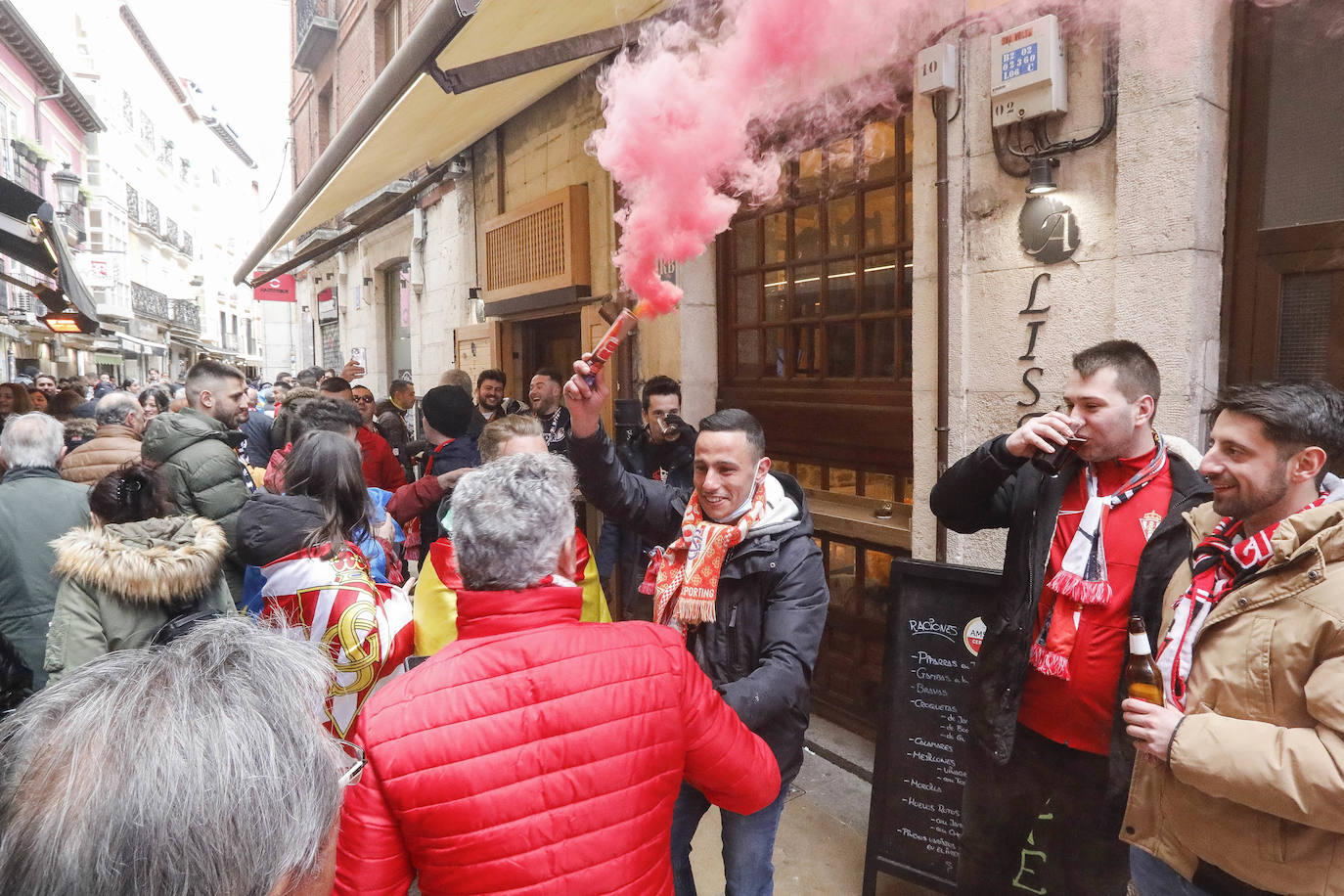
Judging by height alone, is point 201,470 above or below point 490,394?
below

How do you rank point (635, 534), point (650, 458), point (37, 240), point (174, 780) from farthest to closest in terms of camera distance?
point (37, 240), point (650, 458), point (635, 534), point (174, 780)

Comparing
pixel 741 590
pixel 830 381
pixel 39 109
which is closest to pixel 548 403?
pixel 830 381

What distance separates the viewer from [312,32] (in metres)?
13.9

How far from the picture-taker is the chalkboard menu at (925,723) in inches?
118

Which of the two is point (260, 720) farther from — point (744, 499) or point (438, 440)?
point (438, 440)

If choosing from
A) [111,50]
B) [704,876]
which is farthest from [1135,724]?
[111,50]

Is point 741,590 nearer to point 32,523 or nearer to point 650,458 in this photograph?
point 650,458

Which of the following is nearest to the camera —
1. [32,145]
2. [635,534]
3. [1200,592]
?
[1200,592]

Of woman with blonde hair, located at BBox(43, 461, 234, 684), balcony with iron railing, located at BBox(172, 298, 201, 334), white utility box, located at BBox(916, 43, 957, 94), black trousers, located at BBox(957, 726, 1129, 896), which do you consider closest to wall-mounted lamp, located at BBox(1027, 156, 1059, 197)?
white utility box, located at BBox(916, 43, 957, 94)

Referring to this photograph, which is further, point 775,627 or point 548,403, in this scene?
point 548,403

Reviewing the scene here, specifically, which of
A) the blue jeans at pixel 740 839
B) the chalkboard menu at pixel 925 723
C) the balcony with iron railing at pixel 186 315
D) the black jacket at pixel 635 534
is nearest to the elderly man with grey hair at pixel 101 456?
the black jacket at pixel 635 534

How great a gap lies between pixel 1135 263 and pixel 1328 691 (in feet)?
6.43

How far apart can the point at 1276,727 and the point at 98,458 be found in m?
5.27

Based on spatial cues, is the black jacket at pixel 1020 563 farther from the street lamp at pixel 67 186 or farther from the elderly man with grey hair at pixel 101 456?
the street lamp at pixel 67 186
